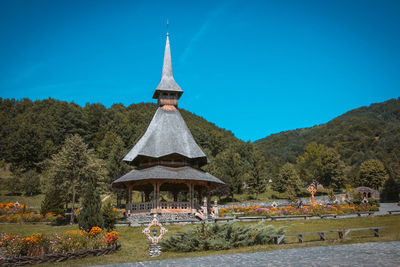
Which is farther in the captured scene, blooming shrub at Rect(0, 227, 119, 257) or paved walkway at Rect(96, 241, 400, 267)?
blooming shrub at Rect(0, 227, 119, 257)

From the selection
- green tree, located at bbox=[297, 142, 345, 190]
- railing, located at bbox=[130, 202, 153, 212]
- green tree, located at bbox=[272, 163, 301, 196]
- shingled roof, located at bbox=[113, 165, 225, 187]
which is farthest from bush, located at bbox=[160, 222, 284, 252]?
green tree, located at bbox=[297, 142, 345, 190]

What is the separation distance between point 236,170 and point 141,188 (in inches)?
758

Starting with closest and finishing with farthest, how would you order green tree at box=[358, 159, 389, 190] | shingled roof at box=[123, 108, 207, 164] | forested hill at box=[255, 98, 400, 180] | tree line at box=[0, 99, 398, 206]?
shingled roof at box=[123, 108, 207, 164]
tree line at box=[0, 99, 398, 206]
green tree at box=[358, 159, 389, 190]
forested hill at box=[255, 98, 400, 180]

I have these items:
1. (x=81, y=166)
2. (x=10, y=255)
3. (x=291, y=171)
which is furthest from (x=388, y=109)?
(x=10, y=255)

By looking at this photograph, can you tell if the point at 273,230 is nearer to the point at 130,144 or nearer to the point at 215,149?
the point at 130,144

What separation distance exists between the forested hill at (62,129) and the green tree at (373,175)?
28.3 metres

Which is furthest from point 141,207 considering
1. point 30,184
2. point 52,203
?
point 30,184

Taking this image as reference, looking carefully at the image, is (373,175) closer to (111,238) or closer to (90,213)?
(90,213)

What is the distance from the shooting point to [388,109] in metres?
124

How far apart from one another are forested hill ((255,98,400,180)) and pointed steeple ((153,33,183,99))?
5134cm

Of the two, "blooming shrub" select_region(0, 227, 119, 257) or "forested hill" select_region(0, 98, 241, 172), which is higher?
"forested hill" select_region(0, 98, 241, 172)

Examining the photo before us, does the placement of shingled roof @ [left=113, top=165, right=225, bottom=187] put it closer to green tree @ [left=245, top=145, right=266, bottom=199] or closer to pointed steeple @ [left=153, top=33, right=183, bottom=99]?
pointed steeple @ [left=153, top=33, right=183, bottom=99]

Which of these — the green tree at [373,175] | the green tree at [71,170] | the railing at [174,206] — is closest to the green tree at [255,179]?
the green tree at [373,175]

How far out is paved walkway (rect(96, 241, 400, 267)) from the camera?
8.27 m
